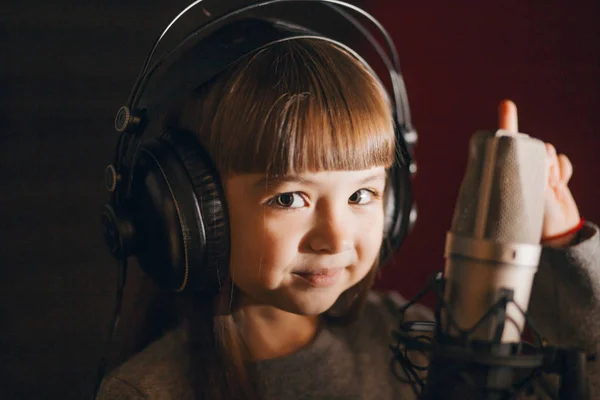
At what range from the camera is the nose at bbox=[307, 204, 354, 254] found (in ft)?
2.75

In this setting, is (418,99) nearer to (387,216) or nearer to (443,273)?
(387,216)

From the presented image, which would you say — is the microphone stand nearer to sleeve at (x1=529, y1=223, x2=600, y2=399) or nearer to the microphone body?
the microphone body

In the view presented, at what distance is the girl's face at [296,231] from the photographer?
841 millimetres

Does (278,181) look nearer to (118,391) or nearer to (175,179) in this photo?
(175,179)

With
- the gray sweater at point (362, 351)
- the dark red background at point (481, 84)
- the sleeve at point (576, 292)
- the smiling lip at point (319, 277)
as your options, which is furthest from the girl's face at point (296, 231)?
the dark red background at point (481, 84)

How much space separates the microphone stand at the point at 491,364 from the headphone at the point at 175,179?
0.30 metres

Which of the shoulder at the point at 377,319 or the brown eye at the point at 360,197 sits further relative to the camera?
the shoulder at the point at 377,319

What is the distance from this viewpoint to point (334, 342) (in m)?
1.04

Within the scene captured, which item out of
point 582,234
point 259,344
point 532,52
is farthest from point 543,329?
point 532,52

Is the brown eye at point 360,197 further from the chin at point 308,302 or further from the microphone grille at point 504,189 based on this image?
the microphone grille at point 504,189

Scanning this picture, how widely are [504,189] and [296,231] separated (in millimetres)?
297

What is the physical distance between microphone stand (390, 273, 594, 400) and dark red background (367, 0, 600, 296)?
2.08ft

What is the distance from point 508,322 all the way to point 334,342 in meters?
0.43

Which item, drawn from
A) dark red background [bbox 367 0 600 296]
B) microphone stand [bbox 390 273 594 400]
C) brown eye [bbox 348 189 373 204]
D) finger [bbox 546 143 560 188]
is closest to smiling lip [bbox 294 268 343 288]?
brown eye [bbox 348 189 373 204]
